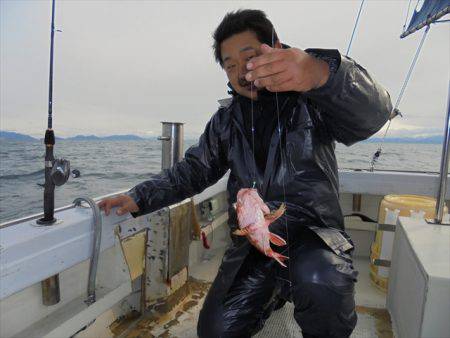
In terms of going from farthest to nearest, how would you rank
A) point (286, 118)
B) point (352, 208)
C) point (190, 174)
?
point (352, 208)
point (190, 174)
point (286, 118)

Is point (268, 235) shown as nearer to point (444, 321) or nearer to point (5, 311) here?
point (444, 321)

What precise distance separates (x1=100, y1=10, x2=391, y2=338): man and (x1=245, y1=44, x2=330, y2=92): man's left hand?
0.02 metres

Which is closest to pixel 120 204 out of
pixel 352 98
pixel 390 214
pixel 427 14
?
Result: pixel 352 98

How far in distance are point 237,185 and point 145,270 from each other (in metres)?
0.82

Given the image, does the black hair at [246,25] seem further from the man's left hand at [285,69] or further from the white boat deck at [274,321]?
the white boat deck at [274,321]

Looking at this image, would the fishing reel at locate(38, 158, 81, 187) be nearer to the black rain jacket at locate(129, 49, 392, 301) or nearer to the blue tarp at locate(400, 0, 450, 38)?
the black rain jacket at locate(129, 49, 392, 301)

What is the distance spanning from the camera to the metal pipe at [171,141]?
95.4 inches

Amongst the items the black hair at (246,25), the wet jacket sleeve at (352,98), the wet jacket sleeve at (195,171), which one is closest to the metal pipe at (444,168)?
the wet jacket sleeve at (352,98)

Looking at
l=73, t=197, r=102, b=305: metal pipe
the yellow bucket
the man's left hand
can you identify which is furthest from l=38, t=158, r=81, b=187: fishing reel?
the yellow bucket

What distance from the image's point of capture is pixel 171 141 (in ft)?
7.98

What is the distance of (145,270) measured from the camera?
211 centimetres

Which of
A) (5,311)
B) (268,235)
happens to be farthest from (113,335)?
(268,235)

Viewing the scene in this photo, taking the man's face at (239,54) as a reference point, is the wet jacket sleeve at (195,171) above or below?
below

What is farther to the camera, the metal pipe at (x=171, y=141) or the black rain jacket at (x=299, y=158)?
the metal pipe at (x=171, y=141)
